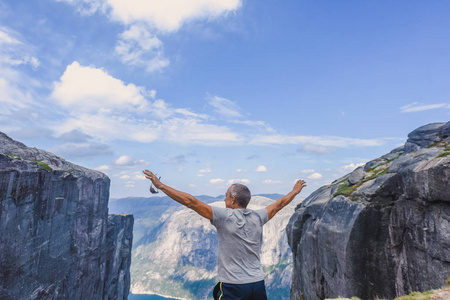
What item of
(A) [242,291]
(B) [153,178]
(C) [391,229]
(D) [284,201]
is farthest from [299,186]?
(C) [391,229]

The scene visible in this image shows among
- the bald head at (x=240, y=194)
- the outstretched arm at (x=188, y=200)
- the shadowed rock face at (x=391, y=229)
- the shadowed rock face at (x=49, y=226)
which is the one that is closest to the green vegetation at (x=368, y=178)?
the shadowed rock face at (x=391, y=229)

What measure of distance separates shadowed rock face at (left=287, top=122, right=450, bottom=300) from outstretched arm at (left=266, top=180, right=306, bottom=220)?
36.0ft

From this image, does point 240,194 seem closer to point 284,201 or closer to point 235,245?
point 235,245

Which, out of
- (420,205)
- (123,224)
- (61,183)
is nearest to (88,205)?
(61,183)

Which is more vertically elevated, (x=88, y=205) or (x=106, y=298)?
(x=88, y=205)

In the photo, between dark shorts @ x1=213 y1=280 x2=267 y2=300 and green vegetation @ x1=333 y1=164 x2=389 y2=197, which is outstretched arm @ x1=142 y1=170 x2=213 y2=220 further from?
green vegetation @ x1=333 y1=164 x2=389 y2=197

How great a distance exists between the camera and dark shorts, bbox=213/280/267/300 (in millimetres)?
5418

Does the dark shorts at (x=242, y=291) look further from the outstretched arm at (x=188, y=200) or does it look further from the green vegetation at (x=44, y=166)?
the green vegetation at (x=44, y=166)

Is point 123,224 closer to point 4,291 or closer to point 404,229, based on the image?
point 4,291

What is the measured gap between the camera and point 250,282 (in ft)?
18.1

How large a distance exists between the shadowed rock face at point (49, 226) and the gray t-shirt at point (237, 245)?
49.4 meters

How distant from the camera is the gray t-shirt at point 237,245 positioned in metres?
5.59

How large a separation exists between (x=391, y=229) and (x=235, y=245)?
52.6 ft

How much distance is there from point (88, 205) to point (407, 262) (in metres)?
72.8
